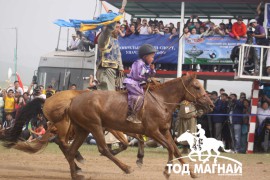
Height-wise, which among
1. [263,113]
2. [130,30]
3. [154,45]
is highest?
[130,30]

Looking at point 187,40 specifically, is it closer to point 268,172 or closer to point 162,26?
point 162,26

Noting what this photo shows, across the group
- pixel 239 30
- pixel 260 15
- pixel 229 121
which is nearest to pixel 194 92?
pixel 229 121

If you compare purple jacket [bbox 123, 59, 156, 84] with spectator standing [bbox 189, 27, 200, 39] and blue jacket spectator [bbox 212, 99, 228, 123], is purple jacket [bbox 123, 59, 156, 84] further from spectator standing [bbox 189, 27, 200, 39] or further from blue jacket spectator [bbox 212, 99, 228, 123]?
spectator standing [bbox 189, 27, 200, 39]

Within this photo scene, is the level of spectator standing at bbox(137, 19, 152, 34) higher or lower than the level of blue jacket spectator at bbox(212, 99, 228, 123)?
higher

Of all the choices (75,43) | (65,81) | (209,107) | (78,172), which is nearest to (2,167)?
(78,172)

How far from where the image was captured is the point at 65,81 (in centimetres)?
2284

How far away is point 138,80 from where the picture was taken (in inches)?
437

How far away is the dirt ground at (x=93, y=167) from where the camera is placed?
36.8 feet

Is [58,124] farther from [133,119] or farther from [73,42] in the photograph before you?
[73,42]

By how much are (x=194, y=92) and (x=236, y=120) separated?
8.20 metres

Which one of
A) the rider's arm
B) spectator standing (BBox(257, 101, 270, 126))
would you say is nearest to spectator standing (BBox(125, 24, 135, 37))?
spectator standing (BBox(257, 101, 270, 126))

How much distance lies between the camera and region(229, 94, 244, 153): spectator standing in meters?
19.1

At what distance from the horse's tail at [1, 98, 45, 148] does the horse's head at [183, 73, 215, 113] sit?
3595 millimetres

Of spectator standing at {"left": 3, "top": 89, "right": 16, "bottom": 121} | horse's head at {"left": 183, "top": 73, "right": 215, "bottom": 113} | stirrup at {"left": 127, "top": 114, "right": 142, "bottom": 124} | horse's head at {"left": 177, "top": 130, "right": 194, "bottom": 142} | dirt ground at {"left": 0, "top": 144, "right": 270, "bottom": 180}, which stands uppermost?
horse's head at {"left": 183, "top": 73, "right": 215, "bottom": 113}
